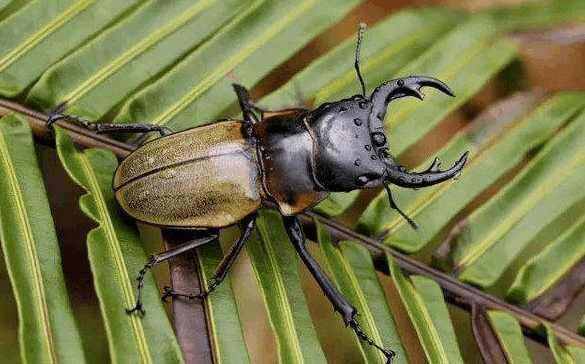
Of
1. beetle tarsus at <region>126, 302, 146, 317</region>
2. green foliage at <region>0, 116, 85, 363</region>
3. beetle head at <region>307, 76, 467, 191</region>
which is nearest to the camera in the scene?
green foliage at <region>0, 116, 85, 363</region>

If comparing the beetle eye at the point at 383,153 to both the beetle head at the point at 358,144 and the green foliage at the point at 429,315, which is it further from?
the green foliage at the point at 429,315

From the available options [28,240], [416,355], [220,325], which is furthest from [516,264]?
[28,240]

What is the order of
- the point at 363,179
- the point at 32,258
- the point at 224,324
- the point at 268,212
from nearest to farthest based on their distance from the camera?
the point at 32,258
the point at 224,324
the point at 363,179
the point at 268,212

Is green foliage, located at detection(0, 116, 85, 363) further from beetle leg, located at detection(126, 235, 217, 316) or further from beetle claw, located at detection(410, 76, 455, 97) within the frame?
beetle claw, located at detection(410, 76, 455, 97)

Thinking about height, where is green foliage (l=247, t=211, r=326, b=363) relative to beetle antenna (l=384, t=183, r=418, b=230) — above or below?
below

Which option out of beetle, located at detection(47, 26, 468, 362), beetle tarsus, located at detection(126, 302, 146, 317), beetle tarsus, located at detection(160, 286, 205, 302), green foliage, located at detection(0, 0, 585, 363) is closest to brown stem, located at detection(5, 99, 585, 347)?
green foliage, located at detection(0, 0, 585, 363)

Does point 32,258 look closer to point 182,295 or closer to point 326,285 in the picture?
point 182,295

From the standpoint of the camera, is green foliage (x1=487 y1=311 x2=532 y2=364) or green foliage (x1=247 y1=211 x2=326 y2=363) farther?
green foliage (x1=487 y1=311 x2=532 y2=364)

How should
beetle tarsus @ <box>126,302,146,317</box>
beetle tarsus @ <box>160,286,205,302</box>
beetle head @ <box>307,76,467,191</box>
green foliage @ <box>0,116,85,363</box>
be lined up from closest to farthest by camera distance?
green foliage @ <box>0,116,85,363</box>
beetle tarsus @ <box>126,302,146,317</box>
beetle tarsus @ <box>160,286,205,302</box>
beetle head @ <box>307,76,467,191</box>

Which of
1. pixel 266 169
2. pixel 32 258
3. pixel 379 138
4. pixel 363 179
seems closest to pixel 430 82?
pixel 379 138

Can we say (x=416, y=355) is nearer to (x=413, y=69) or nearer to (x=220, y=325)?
(x=413, y=69)
